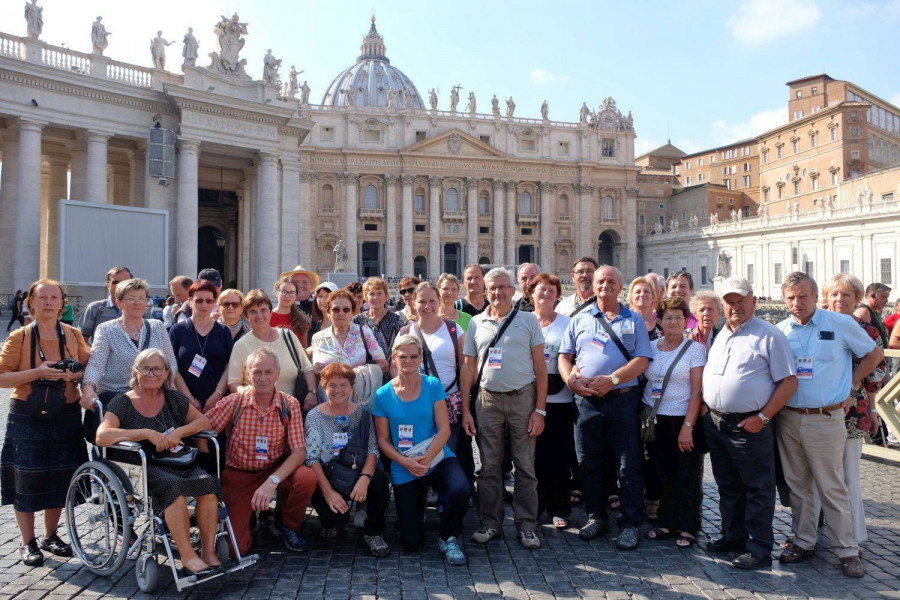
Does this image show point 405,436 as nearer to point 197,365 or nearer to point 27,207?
point 197,365

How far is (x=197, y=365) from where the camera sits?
5.34m

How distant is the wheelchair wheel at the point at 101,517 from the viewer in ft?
13.5

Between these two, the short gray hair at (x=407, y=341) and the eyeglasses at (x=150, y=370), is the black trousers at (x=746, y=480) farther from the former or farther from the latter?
the eyeglasses at (x=150, y=370)

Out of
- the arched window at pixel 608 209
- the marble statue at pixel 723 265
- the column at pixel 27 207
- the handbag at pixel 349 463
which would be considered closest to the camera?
the handbag at pixel 349 463

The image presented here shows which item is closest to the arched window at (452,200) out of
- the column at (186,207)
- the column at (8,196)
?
the column at (186,207)

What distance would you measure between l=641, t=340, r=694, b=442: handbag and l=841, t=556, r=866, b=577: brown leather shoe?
1.48 metres

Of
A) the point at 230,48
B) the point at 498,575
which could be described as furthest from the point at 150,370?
the point at 230,48

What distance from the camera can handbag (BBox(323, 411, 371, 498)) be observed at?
16.2ft

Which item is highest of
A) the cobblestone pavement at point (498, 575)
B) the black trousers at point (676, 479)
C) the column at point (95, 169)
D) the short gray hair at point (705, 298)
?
the column at point (95, 169)

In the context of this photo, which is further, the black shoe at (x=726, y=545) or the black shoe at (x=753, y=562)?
the black shoe at (x=726, y=545)

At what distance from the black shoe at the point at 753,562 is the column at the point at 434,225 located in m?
49.1

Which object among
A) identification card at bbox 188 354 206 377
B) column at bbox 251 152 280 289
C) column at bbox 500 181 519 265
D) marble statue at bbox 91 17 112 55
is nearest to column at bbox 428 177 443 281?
column at bbox 500 181 519 265

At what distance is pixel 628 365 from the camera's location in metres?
4.93

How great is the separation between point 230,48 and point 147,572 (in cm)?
2130
